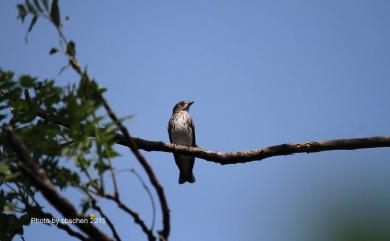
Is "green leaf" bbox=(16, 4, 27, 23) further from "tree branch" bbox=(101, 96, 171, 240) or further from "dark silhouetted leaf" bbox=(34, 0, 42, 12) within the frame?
"tree branch" bbox=(101, 96, 171, 240)

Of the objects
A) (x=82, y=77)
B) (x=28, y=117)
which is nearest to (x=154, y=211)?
(x=82, y=77)

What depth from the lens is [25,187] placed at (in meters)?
3.05

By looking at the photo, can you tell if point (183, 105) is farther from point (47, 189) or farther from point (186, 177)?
point (47, 189)

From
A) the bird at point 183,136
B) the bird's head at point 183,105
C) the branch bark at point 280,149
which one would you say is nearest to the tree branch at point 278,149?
the branch bark at point 280,149

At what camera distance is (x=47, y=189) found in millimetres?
2113

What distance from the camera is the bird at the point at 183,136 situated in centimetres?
1201

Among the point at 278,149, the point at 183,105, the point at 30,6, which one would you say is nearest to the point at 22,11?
the point at 30,6

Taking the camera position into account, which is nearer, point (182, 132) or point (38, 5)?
point (38, 5)

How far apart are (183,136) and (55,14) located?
9.88 m

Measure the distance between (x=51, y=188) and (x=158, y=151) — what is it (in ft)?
12.7

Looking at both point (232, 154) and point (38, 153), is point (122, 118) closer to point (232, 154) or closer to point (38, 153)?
point (38, 153)

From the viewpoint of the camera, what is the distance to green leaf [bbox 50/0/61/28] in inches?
105

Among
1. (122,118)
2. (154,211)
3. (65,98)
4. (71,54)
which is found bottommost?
(154,211)

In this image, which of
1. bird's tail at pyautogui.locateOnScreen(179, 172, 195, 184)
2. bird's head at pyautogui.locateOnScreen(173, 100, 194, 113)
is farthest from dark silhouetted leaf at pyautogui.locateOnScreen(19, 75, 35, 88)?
bird's head at pyautogui.locateOnScreen(173, 100, 194, 113)
